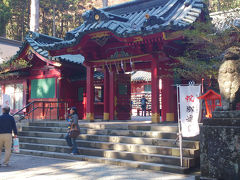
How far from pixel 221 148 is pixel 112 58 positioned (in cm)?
782

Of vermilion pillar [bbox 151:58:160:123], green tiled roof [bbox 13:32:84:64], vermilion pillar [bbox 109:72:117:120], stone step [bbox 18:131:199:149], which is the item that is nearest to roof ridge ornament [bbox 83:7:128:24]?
vermilion pillar [bbox 151:58:160:123]

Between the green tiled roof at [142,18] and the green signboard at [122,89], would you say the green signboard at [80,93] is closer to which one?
the green signboard at [122,89]

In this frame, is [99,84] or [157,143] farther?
[99,84]

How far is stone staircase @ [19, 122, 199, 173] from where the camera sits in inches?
299

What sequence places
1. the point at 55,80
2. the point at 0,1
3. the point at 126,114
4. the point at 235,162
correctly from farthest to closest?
the point at 0,1
the point at 55,80
the point at 126,114
the point at 235,162

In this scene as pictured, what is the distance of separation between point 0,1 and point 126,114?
756 inches

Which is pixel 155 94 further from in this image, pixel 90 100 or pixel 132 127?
pixel 90 100

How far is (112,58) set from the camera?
12.7 metres

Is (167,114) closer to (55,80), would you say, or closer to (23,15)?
(55,80)

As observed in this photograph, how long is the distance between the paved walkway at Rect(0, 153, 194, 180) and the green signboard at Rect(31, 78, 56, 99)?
25.9 feet

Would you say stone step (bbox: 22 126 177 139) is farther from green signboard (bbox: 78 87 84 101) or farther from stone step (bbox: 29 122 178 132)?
green signboard (bbox: 78 87 84 101)

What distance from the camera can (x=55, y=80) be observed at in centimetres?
1630

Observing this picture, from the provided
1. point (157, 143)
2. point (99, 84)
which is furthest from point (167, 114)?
point (99, 84)

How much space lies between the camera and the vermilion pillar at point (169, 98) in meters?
12.4
